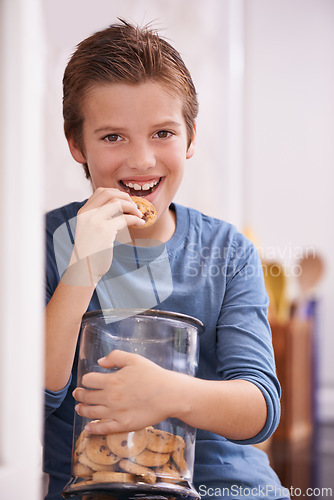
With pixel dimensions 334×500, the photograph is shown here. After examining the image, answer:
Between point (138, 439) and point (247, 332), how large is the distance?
0.14 m

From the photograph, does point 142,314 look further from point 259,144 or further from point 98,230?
point 259,144

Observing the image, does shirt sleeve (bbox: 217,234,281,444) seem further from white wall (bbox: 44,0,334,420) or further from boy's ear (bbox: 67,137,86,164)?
white wall (bbox: 44,0,334,420)

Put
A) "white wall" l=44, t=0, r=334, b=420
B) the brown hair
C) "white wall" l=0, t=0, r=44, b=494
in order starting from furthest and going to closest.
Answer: "white wall" l=44, t=0, r=334, b=420, the brown hair, "white wall" l=0, t=0, r=44, b=494

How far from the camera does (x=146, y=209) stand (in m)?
0.52

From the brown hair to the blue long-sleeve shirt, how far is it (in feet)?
0.31

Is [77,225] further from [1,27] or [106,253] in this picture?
[1,27]

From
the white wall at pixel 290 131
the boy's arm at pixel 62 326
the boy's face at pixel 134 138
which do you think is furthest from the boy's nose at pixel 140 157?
the white wall at pixel 290 131

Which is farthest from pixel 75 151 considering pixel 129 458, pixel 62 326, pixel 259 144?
pixel 259 144

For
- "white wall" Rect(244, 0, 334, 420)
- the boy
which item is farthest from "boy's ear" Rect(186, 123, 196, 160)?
→ "white wall" Rect(244, 0, 334, 420)

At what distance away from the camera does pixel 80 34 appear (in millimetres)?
543

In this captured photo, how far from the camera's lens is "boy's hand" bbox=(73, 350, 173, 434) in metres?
0.43

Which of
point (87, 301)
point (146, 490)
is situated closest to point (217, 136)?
point (87, 301)

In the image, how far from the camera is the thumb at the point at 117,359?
43 cm

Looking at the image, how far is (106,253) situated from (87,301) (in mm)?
40
